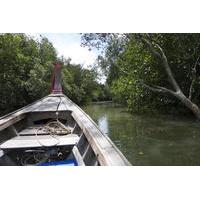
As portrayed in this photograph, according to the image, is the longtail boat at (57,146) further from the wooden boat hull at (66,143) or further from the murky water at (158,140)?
the murky water at (158,140)

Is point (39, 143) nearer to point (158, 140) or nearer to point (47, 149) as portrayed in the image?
point (47, 149)

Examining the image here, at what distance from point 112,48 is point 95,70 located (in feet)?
33.0

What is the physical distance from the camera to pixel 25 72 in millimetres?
13602

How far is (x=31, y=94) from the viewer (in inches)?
527

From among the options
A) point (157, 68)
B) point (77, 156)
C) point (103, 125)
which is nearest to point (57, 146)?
point (77, 156)

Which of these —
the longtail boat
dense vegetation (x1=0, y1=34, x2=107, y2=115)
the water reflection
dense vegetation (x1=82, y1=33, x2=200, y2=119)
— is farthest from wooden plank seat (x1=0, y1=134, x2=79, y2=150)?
dense vegetation (x1=0, y1=34, x2=107, y2=115)

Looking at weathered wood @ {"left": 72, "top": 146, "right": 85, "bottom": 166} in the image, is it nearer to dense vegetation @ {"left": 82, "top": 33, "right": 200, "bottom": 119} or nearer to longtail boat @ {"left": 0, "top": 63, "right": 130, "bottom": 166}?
longtail boat @ {"left": 0, "top": 63, "right": 130, "bottom": 166}

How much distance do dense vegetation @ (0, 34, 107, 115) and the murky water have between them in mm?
4711

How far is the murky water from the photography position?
15.6ft

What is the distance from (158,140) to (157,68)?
3.62 meters

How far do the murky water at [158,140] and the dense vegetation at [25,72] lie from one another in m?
4.71
